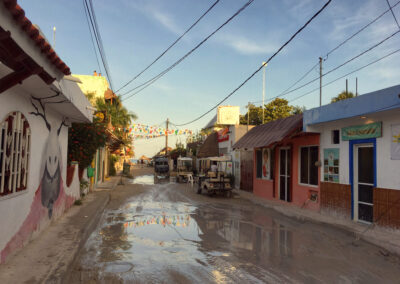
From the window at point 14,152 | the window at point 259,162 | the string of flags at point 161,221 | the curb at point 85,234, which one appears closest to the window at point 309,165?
the window at point 259,162

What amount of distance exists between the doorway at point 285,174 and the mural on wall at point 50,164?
9.73 metres

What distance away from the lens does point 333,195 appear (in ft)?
35.8

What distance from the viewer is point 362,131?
380 inches

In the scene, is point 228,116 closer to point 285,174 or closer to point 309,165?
point 285,174

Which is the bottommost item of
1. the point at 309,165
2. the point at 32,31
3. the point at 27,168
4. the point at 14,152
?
the point at 27,168

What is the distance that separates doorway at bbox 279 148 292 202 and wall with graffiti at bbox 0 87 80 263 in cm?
973

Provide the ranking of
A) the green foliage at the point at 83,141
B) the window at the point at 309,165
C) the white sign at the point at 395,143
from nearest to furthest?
the white sign at the point at 395,143, the window at the point at 309,165, the green foliage at the point at 83,141

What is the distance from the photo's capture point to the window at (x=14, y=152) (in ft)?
17.5

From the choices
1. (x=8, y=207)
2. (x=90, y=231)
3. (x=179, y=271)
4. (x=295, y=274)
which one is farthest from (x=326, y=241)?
(x=8, y=207)

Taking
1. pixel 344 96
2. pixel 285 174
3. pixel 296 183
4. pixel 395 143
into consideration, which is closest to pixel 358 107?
pixel 395 143

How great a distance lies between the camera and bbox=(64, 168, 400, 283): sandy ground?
5.15 metres

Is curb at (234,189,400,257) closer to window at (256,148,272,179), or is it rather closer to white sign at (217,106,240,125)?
window at (256,148,272,179)

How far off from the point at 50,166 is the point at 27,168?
6.36 feet

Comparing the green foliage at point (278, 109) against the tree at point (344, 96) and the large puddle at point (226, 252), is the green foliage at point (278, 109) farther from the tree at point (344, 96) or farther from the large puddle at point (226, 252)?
the large puddle at point (226, 252)
